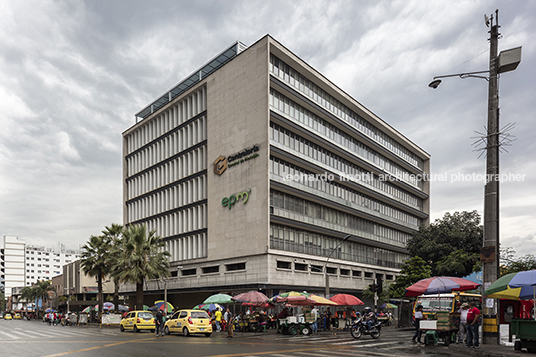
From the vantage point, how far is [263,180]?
44.1 meters

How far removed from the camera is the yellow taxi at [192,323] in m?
27.3

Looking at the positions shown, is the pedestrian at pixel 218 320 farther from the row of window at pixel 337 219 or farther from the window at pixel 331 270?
the window at pixel 331 270

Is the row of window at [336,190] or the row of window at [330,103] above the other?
the row of window at [330,103]

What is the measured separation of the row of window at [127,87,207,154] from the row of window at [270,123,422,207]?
458 inches

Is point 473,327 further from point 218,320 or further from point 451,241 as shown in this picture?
point 451,241

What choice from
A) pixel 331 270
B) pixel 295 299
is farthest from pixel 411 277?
pixel 295 299

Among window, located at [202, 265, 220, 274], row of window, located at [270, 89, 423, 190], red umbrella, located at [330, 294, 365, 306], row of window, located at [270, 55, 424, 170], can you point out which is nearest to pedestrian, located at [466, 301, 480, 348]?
red umbrella, located at [330, 294, 365, 306]

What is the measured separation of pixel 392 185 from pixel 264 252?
34469mm

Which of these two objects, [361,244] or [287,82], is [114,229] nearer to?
[287,82]

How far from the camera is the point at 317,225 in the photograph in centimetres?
5094

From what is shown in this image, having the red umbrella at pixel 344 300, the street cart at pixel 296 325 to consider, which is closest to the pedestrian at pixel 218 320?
the street cart at pixel 296 325

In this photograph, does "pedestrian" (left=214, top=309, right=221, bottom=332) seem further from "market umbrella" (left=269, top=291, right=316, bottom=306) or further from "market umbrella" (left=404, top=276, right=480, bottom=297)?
"market umbrella" (left=404, top=276, right=480, bottom=297)

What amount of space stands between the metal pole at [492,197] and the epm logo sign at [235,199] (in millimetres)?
29091

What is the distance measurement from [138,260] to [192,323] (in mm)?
20261
